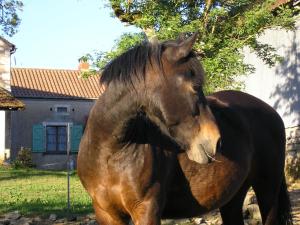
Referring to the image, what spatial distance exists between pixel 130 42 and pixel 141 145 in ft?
27.3

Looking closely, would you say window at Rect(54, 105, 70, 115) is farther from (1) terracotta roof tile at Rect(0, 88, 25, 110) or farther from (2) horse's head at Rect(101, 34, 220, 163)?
(2) horse's head at Rect(101, 34, 220, 163)

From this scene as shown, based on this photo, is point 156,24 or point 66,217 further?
point 156,24

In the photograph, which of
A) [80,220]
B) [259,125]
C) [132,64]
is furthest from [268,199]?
[80,220]

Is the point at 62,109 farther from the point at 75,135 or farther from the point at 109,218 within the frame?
the point at 109,218

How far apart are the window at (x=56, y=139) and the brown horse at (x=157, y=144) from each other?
86.2ft

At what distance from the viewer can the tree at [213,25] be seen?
11.7 meters

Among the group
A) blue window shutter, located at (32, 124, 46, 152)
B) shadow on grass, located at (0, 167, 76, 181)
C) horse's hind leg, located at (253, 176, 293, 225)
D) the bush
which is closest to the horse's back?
horse's hind leg, located at (253, 176, 293, 225)

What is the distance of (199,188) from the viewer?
12.7 feet

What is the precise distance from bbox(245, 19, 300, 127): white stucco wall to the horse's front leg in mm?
11563

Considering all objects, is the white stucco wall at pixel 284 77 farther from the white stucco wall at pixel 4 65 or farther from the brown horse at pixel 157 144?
the white stucco wall at pixel 4 65

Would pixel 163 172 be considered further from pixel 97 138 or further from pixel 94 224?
pixel 94 224

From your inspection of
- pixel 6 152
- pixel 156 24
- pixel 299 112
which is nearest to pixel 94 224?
pixel 156 24

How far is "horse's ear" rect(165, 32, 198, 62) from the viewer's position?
10.0ft

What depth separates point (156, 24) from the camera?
12.3 meters
